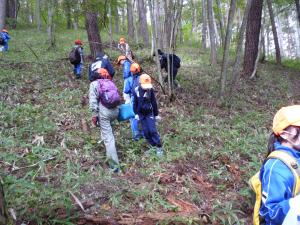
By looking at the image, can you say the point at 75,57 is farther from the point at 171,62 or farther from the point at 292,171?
the point at 292,171

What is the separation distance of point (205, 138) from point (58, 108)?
12.5 ft

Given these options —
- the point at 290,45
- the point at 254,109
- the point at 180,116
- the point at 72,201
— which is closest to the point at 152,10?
the point at 180,116

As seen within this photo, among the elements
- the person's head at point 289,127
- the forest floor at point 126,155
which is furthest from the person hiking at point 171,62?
the person's head at point 289,127

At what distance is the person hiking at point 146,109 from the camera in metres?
7.53

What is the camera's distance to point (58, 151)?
7004 millimetres

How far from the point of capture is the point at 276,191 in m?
2.50

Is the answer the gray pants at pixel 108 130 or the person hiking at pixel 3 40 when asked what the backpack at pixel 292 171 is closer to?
the gray pants at pixel 108 130

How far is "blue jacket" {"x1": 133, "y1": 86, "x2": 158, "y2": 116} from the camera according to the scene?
753cm

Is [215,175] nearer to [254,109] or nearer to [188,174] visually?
[188,174]

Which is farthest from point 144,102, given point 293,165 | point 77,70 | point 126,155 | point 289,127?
point 77,70

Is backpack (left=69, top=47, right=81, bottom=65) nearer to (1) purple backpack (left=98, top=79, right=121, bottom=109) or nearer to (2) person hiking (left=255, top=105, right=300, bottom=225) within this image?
(1) purple backpack (left=98, top=79, right=121, bottom=109)

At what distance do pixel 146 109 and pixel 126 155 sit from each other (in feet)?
3.27

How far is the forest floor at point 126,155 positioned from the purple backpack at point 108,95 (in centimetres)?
106

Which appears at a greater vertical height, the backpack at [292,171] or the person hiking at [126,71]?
the backpack at [292,171]
